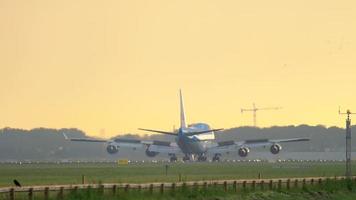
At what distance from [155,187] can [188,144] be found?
110246 mm

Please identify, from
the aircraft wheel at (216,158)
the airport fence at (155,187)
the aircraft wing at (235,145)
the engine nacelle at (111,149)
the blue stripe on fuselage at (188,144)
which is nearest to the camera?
the airport fence at (155,187)

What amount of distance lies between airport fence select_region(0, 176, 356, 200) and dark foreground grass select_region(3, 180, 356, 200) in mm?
225

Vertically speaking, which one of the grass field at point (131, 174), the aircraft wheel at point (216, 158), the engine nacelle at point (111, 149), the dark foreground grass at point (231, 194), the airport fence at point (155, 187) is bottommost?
the dark foreground grass at point (231, 194)

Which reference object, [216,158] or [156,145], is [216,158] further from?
[156,145]

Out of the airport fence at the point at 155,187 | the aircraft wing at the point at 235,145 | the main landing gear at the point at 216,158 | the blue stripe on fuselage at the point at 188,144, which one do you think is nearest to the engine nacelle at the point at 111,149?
the blue stripe on fuselage at the point at 188,144

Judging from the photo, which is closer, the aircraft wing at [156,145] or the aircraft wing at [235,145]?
the aircraft wing at [235,145]

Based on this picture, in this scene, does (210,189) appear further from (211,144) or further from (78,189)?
(211,144)

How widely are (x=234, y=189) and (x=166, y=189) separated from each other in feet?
22.2

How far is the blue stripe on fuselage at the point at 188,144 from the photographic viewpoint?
180 metres

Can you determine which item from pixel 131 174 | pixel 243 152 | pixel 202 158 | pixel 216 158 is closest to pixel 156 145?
pixel 202 158

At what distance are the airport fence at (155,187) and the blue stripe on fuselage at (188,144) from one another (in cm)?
8901

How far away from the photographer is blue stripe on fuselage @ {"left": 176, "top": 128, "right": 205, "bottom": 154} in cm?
17988

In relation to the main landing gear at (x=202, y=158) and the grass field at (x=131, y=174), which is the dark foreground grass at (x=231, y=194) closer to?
the grass field at (x=131, y=174)

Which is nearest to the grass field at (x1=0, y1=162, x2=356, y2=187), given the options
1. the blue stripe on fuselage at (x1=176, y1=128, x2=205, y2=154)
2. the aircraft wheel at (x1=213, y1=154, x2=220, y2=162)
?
A: the blue stripe on fuselage at (x1=176, y1=128, x2=205, y2=154)
